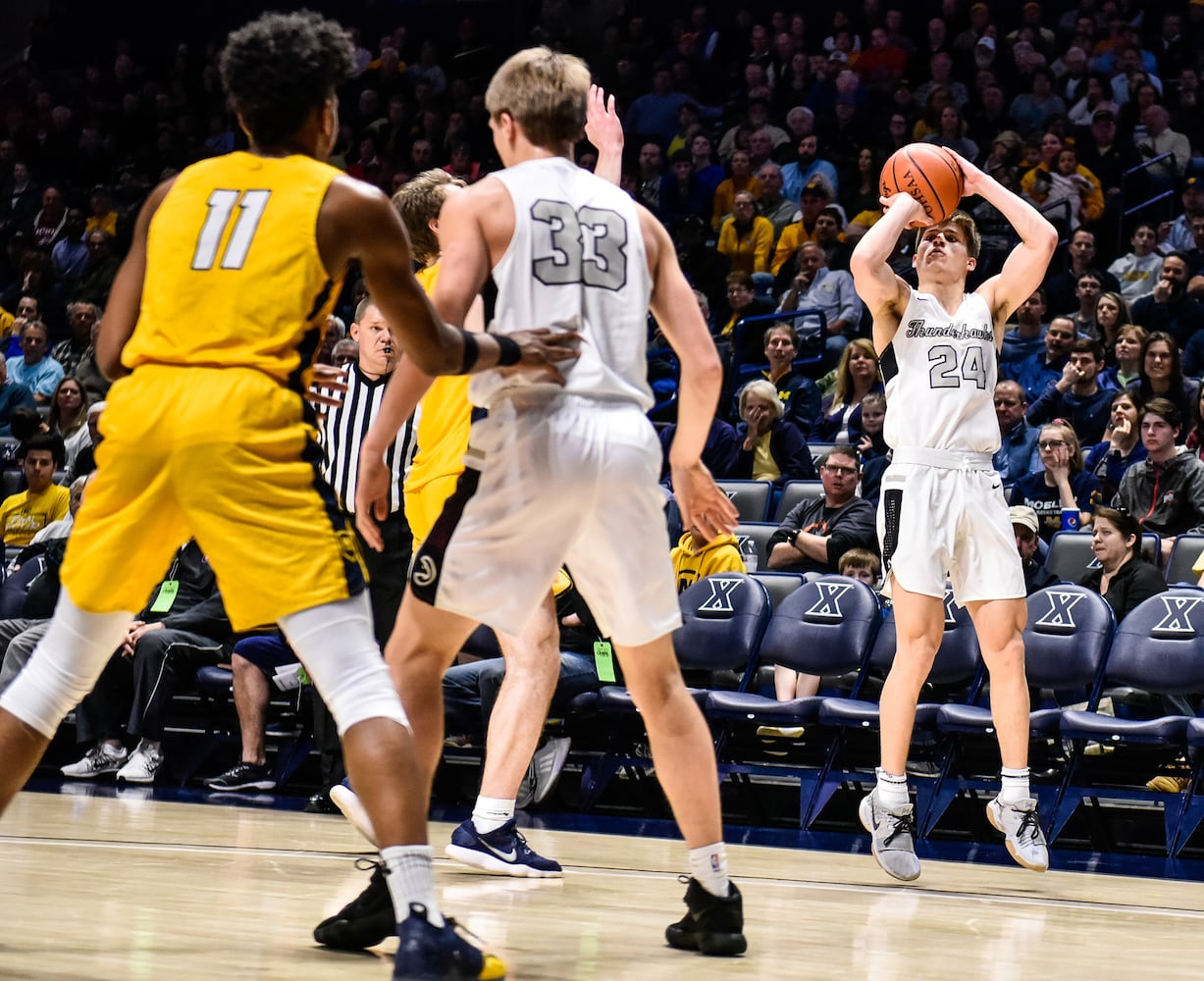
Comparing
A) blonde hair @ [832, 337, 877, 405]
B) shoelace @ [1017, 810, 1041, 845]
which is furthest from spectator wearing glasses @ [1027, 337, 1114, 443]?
shoelace @ [1017, 810, 1041, 845]

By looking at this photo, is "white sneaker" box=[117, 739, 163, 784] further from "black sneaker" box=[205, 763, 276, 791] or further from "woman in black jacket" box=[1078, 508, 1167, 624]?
"woman in black jacket" box=[1078, 508, 1167, 624]

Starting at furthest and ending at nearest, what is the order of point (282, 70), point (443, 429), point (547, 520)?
point (443, 429), point (547, 520), point (282, 70)

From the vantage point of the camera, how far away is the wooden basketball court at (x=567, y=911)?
354 cm

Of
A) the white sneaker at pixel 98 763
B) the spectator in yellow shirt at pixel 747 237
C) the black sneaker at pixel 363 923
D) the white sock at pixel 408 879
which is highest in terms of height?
the spectator in yellow shirt at pixel 747 237

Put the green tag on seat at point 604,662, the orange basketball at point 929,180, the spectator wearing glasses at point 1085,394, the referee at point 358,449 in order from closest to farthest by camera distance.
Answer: the orange basketball at point 929,180 < the referee at point 358,449 < the green tag on seat at point 604,662 < the spectator wearing glasses at point 1085,394

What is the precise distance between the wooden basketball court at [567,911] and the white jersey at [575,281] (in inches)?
50.2

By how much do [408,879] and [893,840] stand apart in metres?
2.81

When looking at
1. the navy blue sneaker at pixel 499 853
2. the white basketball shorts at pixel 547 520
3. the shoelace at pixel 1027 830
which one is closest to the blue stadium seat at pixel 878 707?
the shoelace at pixel 1027 830

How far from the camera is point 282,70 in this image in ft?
10.7

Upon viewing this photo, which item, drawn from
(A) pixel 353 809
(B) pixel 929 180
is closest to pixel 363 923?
(A) pixel 353 809

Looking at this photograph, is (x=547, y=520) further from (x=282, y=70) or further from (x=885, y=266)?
(x=885, y=266)

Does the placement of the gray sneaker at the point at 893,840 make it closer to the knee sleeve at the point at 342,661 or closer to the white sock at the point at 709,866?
the white sock at the point at 709,866

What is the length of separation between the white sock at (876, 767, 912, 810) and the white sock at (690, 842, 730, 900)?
195 centimetres

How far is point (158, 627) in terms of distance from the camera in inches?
338
